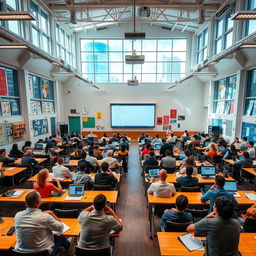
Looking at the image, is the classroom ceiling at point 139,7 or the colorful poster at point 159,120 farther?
the colorful poster at point 159,120

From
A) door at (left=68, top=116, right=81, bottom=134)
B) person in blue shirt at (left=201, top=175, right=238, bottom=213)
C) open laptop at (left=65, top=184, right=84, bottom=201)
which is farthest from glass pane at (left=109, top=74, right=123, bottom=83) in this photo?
person in blue shirt at (left=201, top=175, right=238, bottom=213)

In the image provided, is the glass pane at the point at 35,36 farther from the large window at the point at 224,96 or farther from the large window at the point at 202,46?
the large window at the point at 224,96

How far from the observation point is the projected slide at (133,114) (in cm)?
1430

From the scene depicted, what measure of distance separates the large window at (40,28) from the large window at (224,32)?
1045 cm

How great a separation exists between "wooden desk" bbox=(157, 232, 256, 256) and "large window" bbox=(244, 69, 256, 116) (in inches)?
310

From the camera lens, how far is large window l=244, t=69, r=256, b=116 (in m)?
8.55

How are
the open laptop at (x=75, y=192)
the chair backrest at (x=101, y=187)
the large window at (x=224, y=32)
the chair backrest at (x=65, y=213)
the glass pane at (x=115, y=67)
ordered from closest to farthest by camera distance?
the chair backrest at (x=65, y=213), the open laptop at (x=75, y=192), the chair backrest at (x=101, y=187), the large window at (x=224, y=32), the glass pane at (x=115, y=67)

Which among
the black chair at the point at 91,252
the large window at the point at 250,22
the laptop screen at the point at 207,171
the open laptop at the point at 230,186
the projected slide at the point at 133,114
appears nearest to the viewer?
the black chair at the point at 91,252

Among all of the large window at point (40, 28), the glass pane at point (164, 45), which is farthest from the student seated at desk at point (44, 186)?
the glass pane at point (164, 45)

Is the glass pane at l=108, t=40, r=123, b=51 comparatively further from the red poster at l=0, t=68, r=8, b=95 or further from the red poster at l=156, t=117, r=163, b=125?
the red poster at l=0, t=68, r=8, b=95

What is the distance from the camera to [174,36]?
45.3 feet

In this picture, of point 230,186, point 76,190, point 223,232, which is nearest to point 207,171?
point 230,186

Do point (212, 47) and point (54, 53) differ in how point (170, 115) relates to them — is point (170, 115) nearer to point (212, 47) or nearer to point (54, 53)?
point (212, 47)

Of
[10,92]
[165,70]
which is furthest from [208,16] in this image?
[10,92]
